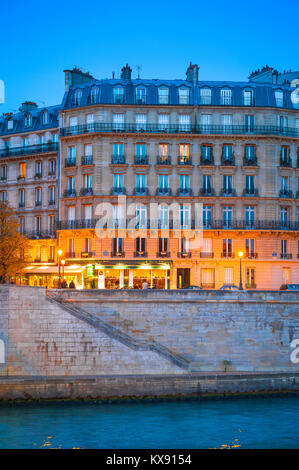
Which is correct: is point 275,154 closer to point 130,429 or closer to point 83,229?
point 83,229

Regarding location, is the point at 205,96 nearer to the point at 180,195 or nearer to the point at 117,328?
the point at 180,195

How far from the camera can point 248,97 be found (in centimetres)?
4650

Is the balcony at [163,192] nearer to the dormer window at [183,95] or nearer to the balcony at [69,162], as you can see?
the balcony at [69,162]

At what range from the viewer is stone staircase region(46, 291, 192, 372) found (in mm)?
29391

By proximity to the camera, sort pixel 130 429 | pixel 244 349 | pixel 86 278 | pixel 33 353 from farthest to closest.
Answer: pixel 86 278, pixel 244 349, pixel 33 353, pixel 130 429

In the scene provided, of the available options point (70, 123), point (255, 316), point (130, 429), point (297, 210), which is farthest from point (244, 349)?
point (70, 123)

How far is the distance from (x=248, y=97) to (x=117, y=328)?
73.6 ft

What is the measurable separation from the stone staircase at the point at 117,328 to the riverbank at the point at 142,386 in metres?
1.27

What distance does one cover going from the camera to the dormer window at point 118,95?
151 ft

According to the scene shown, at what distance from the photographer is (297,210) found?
45.6 metres

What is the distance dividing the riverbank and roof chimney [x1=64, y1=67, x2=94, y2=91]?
1053 inches

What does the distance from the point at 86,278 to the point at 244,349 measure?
15.7 meters

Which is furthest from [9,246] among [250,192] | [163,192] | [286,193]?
[286,193]

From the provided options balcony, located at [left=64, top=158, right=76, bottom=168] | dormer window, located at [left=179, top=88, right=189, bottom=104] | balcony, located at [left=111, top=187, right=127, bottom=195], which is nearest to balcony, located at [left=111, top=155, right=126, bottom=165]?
balcony, located at [left=111, top=187, right=127, bottom=195]
